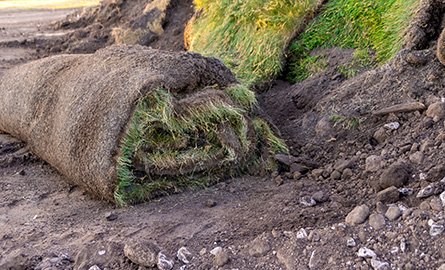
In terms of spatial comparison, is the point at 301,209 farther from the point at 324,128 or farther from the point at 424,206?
the point at 324,128

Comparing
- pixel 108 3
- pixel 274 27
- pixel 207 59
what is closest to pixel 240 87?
pixel 207 59

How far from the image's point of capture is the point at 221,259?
11.8 feet

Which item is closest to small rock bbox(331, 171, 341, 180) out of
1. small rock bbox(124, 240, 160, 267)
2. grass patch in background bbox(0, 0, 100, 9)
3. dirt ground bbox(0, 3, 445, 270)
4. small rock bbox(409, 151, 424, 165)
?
dirt ground bbox(0, 3, 445, 270)

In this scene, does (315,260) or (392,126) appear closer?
(315,260)

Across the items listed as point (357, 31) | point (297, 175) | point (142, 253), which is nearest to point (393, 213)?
point (297, 175)

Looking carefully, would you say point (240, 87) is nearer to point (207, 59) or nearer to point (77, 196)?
point (207, 59)

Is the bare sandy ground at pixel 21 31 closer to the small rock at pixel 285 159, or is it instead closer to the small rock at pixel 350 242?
the small rock at pixel 285 159

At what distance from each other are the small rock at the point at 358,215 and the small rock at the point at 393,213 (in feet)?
0.37

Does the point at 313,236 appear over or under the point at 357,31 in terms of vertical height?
under

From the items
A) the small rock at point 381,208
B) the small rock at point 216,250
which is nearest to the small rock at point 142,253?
the small rock at point 216,250

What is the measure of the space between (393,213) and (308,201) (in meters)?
0.73

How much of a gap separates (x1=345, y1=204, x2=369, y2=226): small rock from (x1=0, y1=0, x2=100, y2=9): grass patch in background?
543 inches

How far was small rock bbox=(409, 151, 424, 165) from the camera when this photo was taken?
3983 mm

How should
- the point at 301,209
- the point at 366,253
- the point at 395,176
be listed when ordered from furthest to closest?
the point at 301,209, the point at 395,176, the point at 366,253
